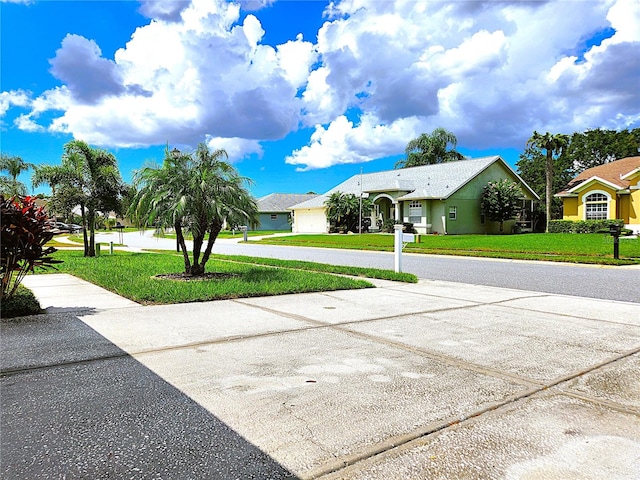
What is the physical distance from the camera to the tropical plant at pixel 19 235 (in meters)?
6.62

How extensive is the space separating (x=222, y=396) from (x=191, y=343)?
5.58 feet

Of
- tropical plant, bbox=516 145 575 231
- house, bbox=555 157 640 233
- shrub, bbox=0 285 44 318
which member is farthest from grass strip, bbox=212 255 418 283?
tropical plant, bbox=516 145 575 231

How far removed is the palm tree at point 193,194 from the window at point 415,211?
26.5m

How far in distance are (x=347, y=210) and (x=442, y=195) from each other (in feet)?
27.6

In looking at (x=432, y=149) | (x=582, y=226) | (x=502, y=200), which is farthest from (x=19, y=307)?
(x=432, y=149)

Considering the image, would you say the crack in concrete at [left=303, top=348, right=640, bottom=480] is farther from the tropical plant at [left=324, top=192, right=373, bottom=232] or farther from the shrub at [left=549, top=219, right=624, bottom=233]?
the tropical plant at [left=324, top=192, right=373, bottom=232]

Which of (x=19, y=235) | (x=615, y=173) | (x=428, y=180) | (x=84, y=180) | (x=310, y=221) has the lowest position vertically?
(x=19, y=235)

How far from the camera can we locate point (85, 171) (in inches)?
747

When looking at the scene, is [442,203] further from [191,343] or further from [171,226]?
[191,343]

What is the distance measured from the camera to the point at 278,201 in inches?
2333

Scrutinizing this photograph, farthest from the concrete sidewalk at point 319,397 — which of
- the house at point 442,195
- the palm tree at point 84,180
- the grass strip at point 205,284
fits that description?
the house at point 442,195

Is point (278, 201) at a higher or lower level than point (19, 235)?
higher

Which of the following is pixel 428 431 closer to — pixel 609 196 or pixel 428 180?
pixel 609 196

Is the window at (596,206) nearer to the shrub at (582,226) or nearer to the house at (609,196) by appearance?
the house at (609,196)
